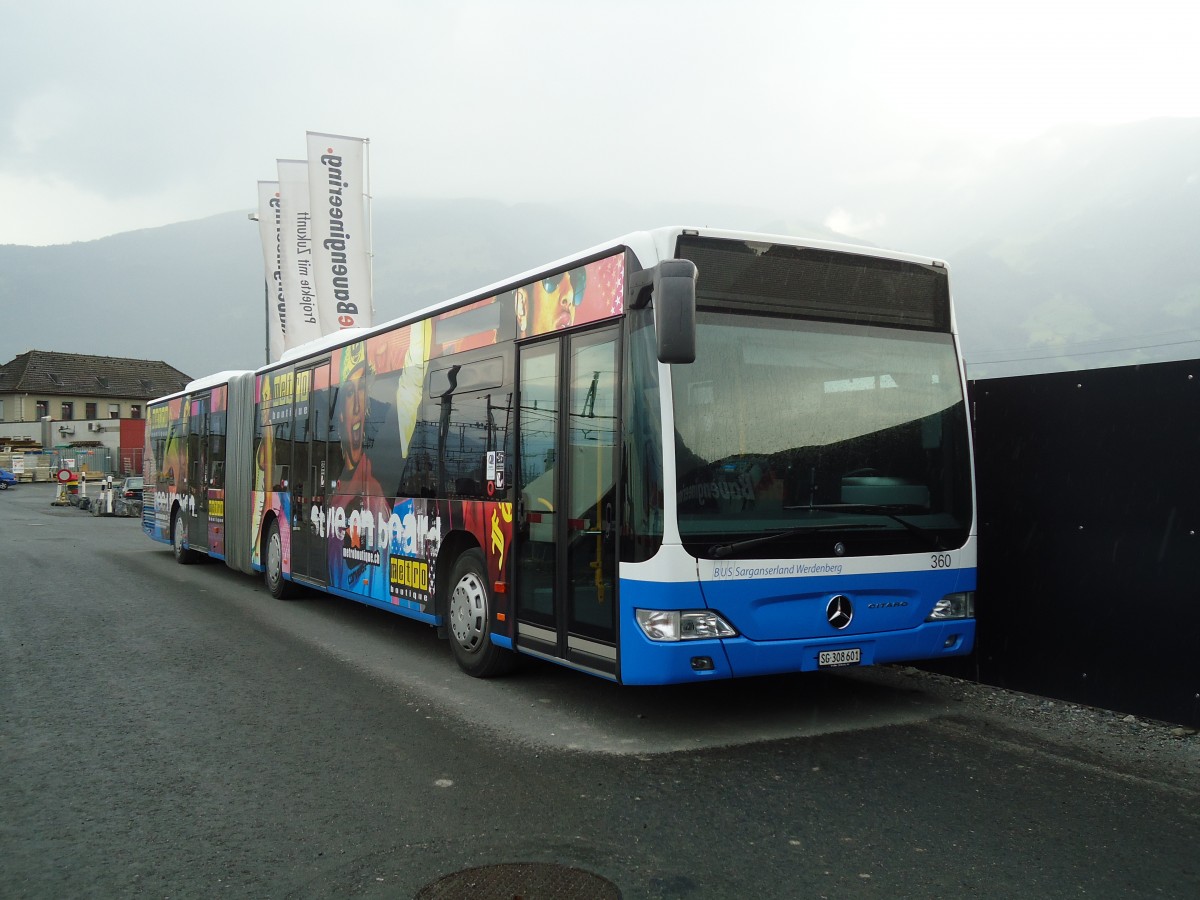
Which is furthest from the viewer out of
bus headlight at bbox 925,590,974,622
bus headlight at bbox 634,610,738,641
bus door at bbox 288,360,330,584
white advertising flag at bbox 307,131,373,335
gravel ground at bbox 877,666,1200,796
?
white advertising flag at bbox 307,131,373,335

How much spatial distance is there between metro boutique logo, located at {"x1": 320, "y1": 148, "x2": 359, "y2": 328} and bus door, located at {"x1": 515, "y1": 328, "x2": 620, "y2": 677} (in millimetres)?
14149

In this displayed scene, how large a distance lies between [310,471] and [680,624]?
6.94 meters

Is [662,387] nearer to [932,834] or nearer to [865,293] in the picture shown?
[865,293]

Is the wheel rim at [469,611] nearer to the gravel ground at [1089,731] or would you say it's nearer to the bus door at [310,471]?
the gravel ground at [1089,731]

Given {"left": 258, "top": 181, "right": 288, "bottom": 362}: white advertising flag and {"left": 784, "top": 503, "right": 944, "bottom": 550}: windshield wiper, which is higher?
{"left": 258, "top": 181, "right": 288, "bottom": 362}: white advertising flag

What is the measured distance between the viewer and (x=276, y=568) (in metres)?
13.1

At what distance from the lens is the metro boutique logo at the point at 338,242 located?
20672 millimetres

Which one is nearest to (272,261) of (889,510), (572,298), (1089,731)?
(572,298)

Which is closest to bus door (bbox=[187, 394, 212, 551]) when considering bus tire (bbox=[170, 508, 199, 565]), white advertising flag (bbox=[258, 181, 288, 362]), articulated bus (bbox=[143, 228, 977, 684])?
bus tire (bbox=[170, 508, 199, 565])

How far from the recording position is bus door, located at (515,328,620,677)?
20.9 feet

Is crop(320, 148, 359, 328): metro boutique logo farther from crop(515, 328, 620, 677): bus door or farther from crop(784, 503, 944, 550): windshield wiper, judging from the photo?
crop(784, 503, 944, 550): windshield wiper

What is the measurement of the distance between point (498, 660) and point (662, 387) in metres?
2.84

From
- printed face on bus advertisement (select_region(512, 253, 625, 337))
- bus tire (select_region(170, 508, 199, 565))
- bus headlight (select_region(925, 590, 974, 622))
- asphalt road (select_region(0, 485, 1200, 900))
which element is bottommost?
asphalt road (select_region(0, 485, 1200, 900))

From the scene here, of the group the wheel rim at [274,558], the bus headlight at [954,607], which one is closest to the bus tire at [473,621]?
the bus headlight at [954,607]
